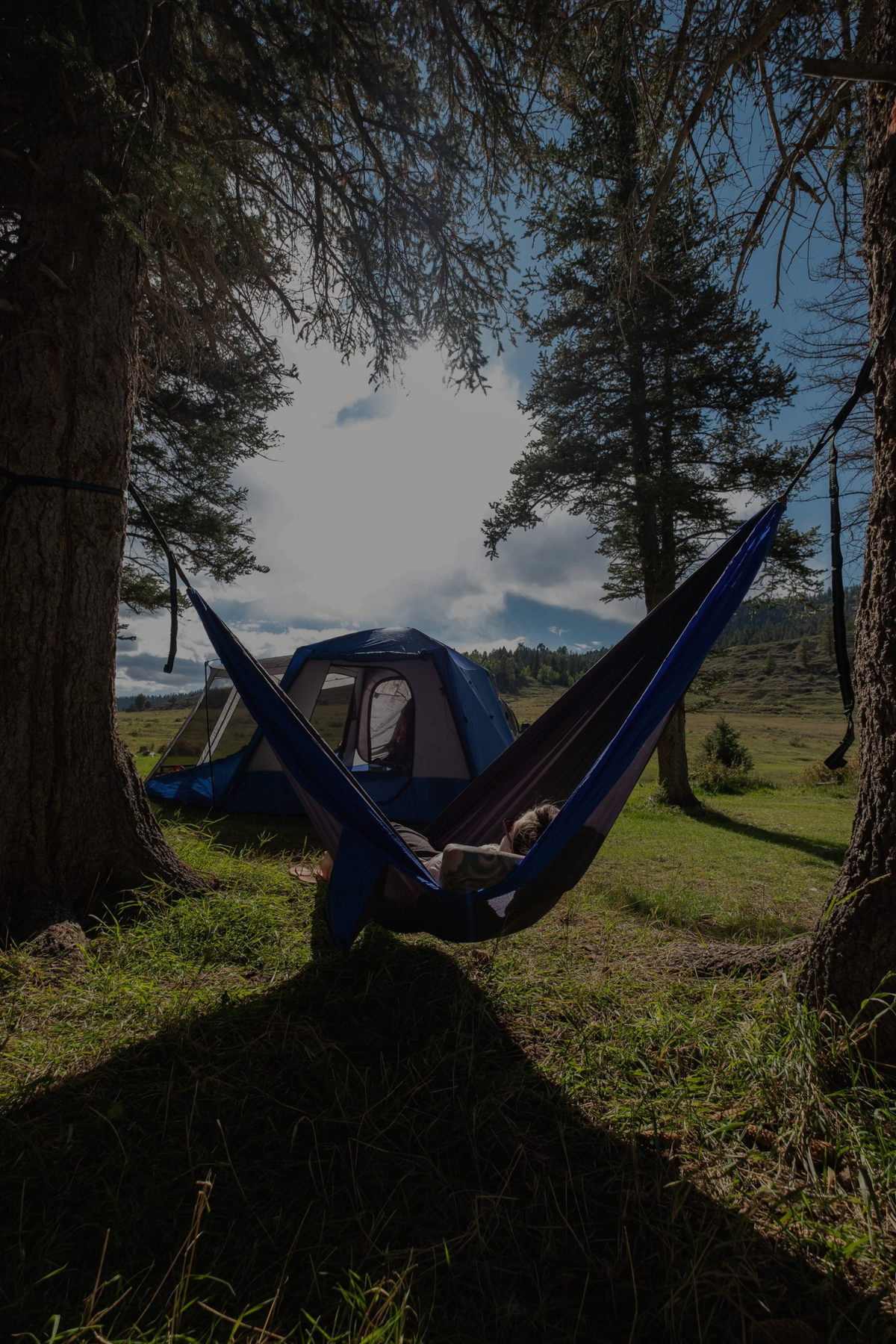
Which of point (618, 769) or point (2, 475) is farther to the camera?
point (2, 475)

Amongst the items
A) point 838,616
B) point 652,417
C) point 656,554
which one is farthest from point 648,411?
point 838,616

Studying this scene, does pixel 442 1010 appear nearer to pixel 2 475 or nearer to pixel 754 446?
pixel 2 475

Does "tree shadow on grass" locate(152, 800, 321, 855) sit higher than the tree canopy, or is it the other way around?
the tree canopy

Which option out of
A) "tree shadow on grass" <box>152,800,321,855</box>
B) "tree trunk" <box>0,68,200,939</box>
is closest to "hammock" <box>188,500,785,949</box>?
"tree trunk" <box>0,68,200,939</box>

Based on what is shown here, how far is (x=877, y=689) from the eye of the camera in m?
1.38

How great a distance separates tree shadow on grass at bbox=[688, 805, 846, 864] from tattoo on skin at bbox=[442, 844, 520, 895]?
387 cm

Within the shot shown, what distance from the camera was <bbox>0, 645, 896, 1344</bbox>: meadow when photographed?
89cm

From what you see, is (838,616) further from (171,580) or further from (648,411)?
(648,411)

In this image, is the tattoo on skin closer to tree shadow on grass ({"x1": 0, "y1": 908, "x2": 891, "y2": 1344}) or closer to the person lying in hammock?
the person lying in hammock

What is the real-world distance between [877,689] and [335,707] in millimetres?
4256

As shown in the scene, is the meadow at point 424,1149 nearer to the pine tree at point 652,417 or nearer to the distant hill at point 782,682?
the pine tree at point 652,417

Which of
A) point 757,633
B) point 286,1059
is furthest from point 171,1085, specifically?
point 757,633

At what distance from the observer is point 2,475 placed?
1954mm

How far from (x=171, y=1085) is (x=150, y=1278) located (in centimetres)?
40
